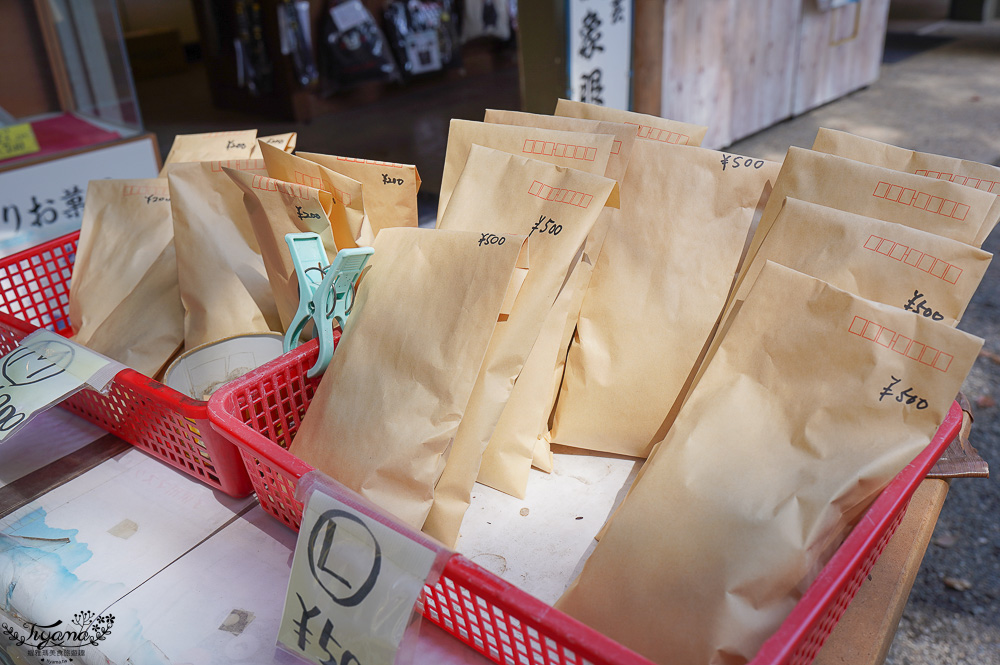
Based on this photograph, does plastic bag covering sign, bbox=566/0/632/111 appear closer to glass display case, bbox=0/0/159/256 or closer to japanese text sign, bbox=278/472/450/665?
glass display case, bbox=0/0/159/256

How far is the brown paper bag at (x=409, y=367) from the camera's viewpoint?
689 millimetres

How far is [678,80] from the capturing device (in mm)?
3137

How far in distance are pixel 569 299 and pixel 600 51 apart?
2066 millimetres

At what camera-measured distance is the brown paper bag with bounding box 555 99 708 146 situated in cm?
87

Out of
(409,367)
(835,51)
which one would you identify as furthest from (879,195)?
(835,51)

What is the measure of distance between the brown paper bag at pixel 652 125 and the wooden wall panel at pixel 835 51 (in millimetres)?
3425

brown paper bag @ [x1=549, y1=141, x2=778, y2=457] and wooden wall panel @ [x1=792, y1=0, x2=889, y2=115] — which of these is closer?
brown paper bag @ [x1=549, y1=141, x2=778, y2=457]

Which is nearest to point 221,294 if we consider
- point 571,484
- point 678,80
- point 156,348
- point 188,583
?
point 156,348

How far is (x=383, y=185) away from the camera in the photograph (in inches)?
34.8

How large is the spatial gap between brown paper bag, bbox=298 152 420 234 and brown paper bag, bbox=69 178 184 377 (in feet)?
1.02

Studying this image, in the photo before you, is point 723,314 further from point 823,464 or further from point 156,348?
point 156,348

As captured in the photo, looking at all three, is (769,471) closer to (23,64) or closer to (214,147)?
(214,147)

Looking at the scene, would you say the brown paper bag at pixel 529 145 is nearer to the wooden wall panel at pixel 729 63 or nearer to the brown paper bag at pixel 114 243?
the brown paper bag at pixel 114 243

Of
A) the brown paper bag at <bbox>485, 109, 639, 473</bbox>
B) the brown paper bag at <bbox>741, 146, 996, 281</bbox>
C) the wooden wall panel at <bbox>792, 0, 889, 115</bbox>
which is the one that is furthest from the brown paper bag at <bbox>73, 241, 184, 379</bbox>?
the wooden wall panel at <bbox>792, 0, 889, 115</bbox>
